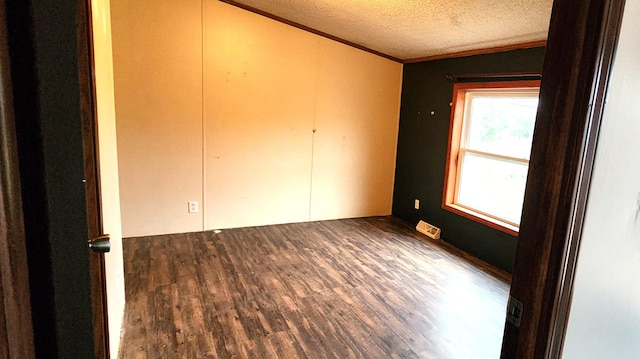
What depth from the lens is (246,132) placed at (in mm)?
4285

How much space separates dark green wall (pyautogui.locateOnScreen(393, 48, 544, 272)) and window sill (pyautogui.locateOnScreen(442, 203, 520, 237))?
0.05m

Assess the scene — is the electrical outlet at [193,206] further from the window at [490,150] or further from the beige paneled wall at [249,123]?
the window at [490,150]

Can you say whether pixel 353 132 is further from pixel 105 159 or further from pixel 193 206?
pixel 105 159

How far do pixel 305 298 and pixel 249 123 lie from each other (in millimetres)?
2223

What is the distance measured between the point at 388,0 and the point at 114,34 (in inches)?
103

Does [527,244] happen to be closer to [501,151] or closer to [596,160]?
[596,160]

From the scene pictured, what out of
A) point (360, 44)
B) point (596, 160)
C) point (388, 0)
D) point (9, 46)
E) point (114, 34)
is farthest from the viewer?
point (360, 44)

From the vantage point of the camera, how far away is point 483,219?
3.81 meters

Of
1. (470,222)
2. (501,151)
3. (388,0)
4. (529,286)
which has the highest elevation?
(388,0)

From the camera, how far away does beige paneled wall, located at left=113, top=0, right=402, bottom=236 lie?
3.80 meters

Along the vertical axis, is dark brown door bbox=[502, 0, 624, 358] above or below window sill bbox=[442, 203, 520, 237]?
above

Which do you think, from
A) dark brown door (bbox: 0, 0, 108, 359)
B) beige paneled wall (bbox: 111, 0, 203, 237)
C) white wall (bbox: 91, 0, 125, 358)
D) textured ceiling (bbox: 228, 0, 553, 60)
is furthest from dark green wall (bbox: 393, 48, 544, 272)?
dark brown door (bbox: 0, 0, 108, 359)

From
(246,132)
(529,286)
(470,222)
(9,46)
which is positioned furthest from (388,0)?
(9,46)

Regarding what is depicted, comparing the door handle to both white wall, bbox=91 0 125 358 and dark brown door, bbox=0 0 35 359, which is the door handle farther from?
white wall, bbox=91 0 125 358
